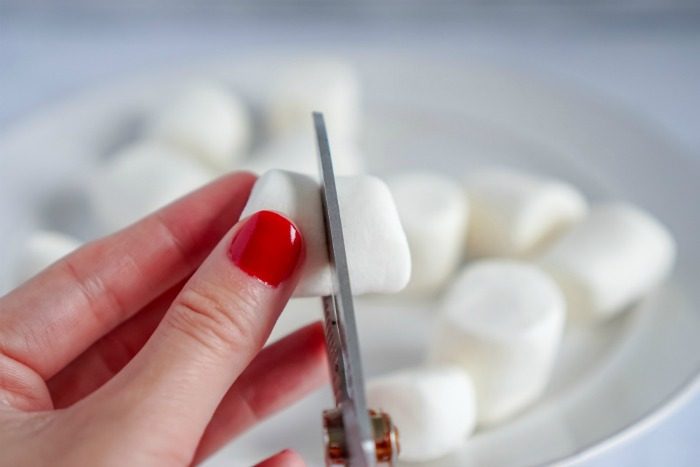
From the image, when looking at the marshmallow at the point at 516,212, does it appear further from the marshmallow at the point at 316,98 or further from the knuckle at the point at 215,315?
the knuckle at the point at 215,315

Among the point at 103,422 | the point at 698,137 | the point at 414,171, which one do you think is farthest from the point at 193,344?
the point at 698,137

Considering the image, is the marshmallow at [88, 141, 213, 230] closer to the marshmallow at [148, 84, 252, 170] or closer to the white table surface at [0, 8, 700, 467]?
the marshmallow at [148, 84, 252, 170]

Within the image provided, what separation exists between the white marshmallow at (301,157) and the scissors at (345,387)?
0.46m

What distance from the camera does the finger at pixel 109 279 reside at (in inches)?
31.0

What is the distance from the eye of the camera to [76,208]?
4.27 feet

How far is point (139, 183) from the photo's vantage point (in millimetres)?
1208

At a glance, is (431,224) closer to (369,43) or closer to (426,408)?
(426,408)

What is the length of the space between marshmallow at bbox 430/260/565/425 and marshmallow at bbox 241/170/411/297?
0.27 metres

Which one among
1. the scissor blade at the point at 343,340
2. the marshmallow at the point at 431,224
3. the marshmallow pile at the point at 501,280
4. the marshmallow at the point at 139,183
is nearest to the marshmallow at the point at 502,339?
the marshmallow pile at the point at 501,280

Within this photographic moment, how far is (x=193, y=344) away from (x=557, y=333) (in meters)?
0.52

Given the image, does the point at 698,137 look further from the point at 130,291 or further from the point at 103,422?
the point at 103,422

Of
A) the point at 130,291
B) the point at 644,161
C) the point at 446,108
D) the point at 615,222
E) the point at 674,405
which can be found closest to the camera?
the point at 130,291

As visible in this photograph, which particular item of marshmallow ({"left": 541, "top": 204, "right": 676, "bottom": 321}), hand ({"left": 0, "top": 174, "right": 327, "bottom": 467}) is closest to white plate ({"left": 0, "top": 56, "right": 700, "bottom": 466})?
marshmallow ({"left": 541, "top": 204, "right": 676, "bottom": 321})

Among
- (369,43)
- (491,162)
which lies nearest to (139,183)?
(491,162)
